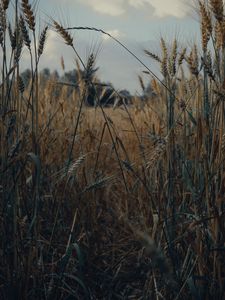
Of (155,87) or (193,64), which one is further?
(155,87)

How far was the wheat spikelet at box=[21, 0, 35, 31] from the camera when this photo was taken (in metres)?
1.75

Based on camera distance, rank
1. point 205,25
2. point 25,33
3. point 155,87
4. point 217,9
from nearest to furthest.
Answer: point 217,9, point 205,25, point 25,33, point 155,87

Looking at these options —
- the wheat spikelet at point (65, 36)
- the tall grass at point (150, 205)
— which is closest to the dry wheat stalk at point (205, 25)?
the tall grass at point (150, 205)

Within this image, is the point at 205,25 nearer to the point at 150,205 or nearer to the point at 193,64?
the point at 193,64

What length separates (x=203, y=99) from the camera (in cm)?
183

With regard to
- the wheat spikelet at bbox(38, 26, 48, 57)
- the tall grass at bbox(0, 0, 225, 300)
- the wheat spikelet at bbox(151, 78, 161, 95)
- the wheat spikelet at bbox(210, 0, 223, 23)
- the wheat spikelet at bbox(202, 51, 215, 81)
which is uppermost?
the wheat spikelet at bbox(210, 0, 223, 23)

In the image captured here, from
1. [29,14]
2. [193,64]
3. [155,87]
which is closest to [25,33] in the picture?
[29,14]

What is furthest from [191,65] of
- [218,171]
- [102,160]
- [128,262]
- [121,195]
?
[102,160]

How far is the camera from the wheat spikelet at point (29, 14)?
1.75 meters

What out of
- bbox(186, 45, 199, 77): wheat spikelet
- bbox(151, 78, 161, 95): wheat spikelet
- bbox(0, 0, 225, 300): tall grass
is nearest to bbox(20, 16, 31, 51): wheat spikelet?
bbox(0, 0, 225, 300): tall grass

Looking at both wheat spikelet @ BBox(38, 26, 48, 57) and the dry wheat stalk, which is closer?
the dry wheat stalk

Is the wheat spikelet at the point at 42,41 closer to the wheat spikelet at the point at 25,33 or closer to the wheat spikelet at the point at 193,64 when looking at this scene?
the wheat spikelet at the point at 25,33

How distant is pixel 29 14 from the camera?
69.1 inches

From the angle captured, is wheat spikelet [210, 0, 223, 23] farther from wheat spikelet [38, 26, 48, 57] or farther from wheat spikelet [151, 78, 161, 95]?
wheat spikelet [151, 78, 161, 95]
